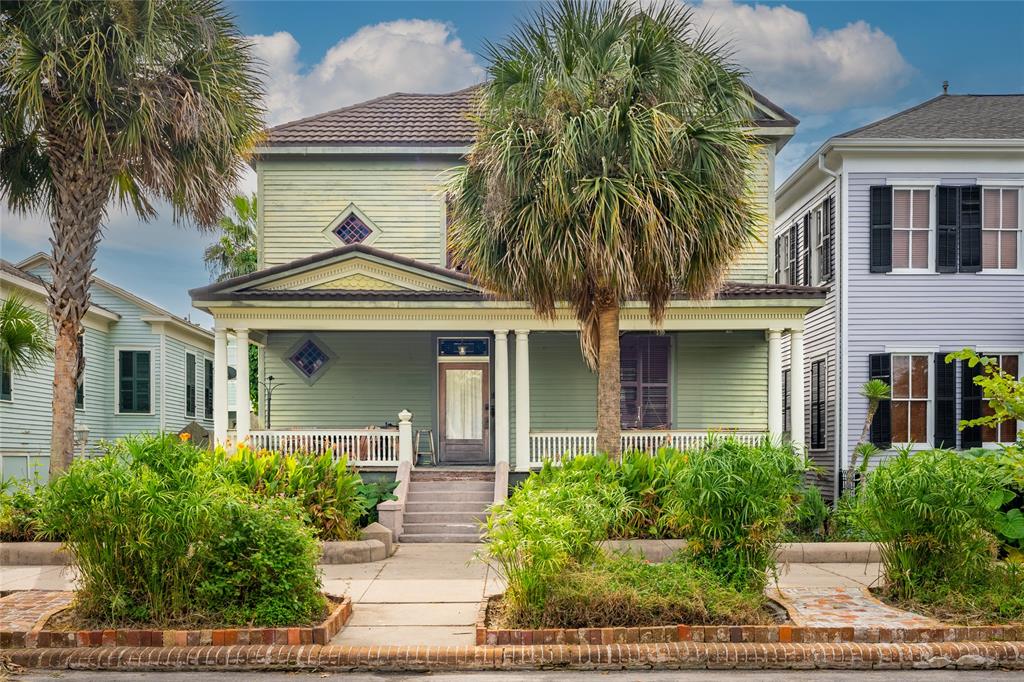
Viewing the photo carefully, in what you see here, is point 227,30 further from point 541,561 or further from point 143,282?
point 143,282

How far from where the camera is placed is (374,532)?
1267 cm

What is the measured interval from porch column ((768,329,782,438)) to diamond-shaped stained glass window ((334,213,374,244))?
8108mm

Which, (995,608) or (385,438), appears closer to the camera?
(995,608)

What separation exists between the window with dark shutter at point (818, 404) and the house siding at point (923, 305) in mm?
1738

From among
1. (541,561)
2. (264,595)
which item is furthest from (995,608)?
(264,595)

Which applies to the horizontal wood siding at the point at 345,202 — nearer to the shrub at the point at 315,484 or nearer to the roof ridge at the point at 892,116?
the shrub at the point at 315,484

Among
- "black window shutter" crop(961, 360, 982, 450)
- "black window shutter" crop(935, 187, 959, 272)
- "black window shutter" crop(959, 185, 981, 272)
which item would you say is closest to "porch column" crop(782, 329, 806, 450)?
"black window shutter" crop(935, 187, 959, 272)

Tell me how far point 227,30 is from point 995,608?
11.9 meters

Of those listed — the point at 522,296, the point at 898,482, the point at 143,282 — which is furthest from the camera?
the point at 143,282

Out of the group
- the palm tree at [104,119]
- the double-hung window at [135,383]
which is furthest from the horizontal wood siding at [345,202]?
the double-hung window at [135,383]

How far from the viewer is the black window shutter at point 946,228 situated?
1728 centimetres

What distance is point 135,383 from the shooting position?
1018 inches

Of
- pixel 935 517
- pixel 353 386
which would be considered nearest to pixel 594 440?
pixel 353 386

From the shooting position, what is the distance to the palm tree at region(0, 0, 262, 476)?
12078 millimetres
